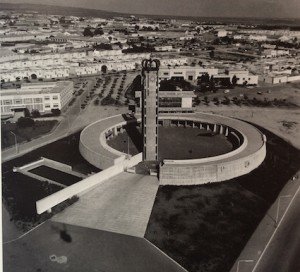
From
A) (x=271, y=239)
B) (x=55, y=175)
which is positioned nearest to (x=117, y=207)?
(x=55, y=175)

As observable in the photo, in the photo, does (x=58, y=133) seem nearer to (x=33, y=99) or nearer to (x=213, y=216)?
(x=33, y=99)

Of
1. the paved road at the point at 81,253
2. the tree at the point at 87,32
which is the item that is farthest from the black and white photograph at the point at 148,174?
the tree at the point at 87,32

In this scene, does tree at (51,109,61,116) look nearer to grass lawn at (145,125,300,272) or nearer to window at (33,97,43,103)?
window at (33,97,43,103)

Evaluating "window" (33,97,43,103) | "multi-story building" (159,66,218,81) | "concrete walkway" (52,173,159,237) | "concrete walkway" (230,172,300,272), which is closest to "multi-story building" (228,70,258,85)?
"multi-story building" (159,66,218,81)

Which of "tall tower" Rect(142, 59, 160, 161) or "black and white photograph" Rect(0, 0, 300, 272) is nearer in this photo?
"black and white photograph" Rect(0, 0, 300, 272)

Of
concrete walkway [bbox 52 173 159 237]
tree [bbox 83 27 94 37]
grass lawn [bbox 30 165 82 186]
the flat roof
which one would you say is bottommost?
concrete walkway [bbox 52 173 159 237]

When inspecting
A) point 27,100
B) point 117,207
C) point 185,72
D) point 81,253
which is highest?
point 185,72
